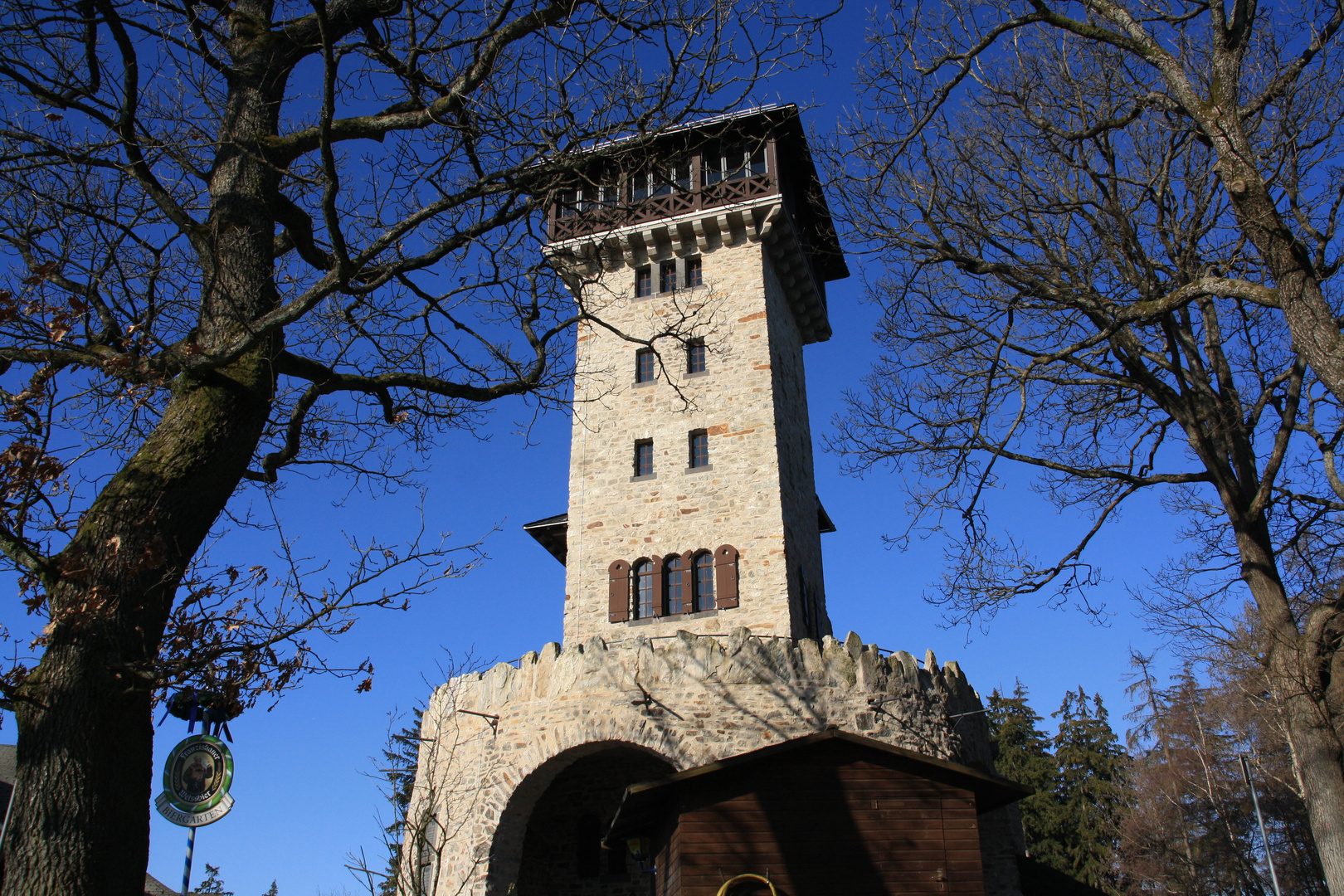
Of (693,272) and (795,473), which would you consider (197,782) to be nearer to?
(795,473)

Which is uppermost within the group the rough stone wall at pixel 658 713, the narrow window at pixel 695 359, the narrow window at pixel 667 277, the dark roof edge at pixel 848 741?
the narrow window at pixel 667 277

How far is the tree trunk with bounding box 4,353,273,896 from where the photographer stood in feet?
13.3

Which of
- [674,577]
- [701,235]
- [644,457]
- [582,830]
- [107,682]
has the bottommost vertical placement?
[107,682]

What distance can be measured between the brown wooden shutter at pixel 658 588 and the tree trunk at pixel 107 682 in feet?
44.7

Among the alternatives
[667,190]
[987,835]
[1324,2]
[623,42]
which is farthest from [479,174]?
[667,190]

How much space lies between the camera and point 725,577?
18.0 meters

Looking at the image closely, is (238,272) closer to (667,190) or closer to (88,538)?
(88,538)

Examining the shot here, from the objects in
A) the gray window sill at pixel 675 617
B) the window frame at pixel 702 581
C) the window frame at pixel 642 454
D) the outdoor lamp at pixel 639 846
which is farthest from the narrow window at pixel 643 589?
the outdoor lamp at pixel 639 846

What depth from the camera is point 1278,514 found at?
11438mm

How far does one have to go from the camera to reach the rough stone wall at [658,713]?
12.8m

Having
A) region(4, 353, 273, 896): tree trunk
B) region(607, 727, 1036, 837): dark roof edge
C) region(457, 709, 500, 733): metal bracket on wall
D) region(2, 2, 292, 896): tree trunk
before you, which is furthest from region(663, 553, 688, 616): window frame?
region(4, 353, 273, 896): tree trunk

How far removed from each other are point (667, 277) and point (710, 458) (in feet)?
17.3

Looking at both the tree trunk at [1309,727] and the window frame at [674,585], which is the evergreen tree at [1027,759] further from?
the tree trunk at [1309,727]

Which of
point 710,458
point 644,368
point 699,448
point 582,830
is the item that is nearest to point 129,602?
point 582,830
